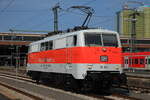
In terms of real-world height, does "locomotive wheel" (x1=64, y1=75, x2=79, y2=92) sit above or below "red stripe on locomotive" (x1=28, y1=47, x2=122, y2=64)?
below

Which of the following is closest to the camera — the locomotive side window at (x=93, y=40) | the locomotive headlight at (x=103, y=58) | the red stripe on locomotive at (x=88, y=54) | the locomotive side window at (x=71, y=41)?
the red stripe on locomotive at (x=88, y=54)

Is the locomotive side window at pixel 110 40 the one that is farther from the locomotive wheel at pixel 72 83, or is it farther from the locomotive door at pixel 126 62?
the locomotive door at pixel 126 62

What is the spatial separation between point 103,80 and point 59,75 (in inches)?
153

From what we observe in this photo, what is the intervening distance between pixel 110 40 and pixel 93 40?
1.05m

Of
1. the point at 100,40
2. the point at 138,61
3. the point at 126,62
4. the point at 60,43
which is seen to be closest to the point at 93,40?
the point at 100,40

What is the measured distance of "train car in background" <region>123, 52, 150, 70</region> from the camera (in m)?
45.5

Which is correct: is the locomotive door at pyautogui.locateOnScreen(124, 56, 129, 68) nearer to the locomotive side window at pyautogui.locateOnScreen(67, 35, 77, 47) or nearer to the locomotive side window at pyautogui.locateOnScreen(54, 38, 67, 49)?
the locomotive side window at pyautogui.locateOnScreen(54, 38, 67, 49)

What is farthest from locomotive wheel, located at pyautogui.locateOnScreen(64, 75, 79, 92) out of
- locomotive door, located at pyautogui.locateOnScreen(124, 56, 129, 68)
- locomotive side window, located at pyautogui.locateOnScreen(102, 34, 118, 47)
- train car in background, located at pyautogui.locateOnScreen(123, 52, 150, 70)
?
locomotive door, located at pyautogui.locateOnScreen(124, 56, 129, 68)

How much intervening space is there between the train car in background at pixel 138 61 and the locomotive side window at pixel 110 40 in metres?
29.0

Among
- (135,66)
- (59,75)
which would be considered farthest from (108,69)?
(135,66)

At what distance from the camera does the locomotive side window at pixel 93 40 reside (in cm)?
1664

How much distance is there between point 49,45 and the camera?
68.7 feet

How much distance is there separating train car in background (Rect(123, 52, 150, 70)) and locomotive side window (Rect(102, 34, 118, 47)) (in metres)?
29.0

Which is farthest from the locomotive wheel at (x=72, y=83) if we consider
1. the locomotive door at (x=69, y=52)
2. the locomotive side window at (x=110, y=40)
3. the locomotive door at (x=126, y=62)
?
the locomotive door at (x=126, y=62)
